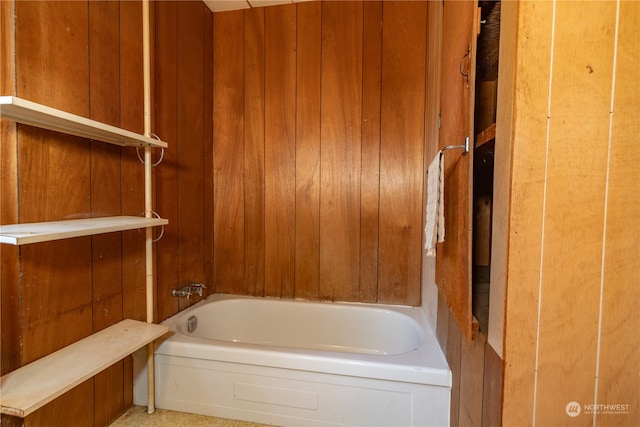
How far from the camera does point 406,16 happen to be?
1.69 m

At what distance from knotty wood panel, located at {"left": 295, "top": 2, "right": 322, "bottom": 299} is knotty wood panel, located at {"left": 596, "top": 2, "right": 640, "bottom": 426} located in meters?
1.41

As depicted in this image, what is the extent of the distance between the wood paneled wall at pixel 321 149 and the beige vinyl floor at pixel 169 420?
31.0 inches

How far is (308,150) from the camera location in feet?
6.05

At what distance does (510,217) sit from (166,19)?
1923 millimetres

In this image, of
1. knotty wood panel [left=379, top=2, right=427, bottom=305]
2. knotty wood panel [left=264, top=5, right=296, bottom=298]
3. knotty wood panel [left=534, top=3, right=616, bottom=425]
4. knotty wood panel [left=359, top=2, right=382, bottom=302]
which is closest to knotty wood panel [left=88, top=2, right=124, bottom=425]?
knotty wood panel [left=264, top=5, right=296, bottom=298]

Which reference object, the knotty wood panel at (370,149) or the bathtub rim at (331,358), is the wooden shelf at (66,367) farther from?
the knotty wood panel at (370,149)

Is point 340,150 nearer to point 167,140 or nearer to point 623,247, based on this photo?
point 167,140

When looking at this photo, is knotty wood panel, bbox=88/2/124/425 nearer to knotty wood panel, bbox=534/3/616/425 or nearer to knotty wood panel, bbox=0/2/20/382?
knotty wood panel, bbox=0/2/20/382

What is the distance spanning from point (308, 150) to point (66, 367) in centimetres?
152

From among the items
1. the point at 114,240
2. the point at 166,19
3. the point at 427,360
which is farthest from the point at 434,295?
the point at 166,19

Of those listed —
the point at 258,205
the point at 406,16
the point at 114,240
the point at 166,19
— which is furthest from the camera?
the point at 258,205

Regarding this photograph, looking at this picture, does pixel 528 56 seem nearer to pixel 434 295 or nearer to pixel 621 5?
pixel 621 5

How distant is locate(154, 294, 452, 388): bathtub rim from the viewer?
1.11 metres

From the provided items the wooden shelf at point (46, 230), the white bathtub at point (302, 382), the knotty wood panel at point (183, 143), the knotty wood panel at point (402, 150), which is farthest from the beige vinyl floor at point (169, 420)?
the knotty wood panel at point (402, 150)
